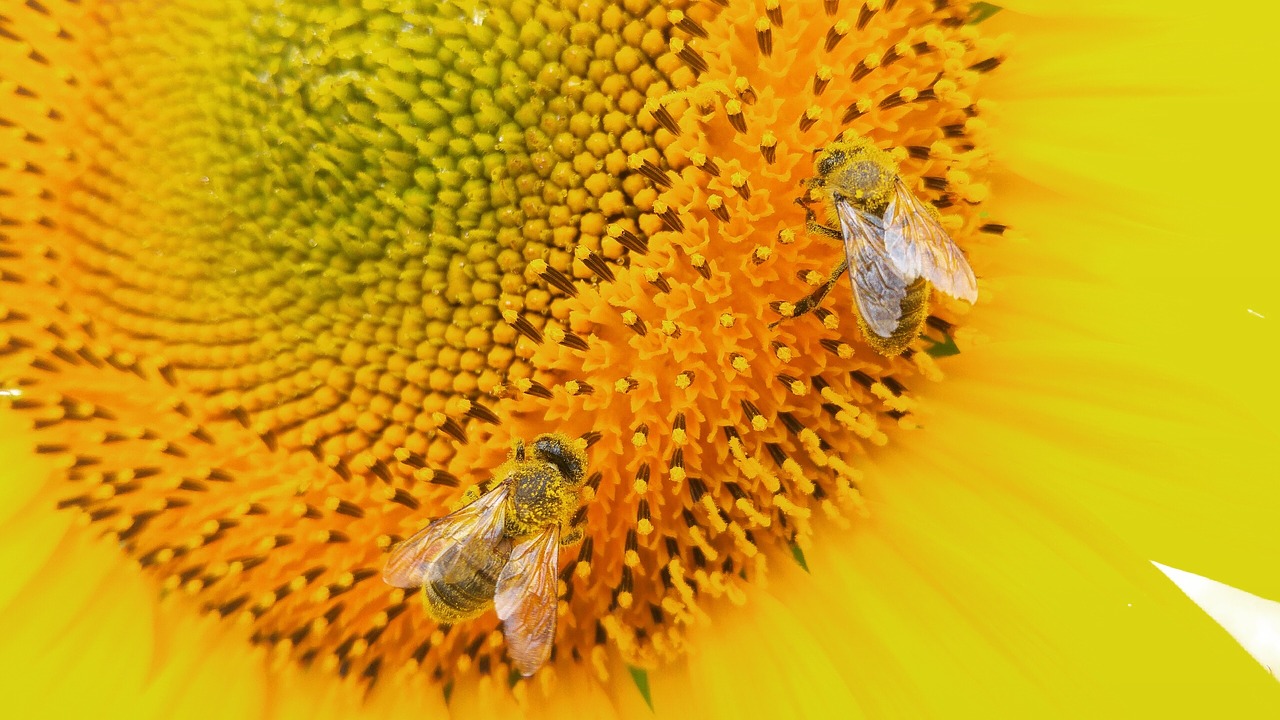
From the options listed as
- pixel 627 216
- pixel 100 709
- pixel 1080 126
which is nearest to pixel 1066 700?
pixel 1080 126

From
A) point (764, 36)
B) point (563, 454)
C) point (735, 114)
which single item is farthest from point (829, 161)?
point (563, 454)

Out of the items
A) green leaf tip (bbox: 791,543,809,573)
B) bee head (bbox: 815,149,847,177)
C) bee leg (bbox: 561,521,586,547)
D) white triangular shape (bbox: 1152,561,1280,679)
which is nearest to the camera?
bee head (bbox: 815,149,847,177)

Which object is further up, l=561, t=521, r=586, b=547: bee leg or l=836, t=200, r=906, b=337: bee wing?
l=836, t=200, r=906, b=337: bee wing

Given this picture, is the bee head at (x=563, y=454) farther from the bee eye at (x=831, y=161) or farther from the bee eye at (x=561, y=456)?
the bee eye at (x=831, y=161)

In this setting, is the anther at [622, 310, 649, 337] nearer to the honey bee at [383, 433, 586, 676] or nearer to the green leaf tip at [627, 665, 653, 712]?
the honey bee at [383, 433, 586, 676]

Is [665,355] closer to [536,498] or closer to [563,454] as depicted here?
[563,454]

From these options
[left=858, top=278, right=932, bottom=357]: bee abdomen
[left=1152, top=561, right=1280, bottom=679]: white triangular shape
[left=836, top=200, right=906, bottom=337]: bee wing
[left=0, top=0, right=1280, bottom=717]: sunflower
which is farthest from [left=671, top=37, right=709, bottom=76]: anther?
[left=1152, top=561, right=1280, bottom=679]: white triangular shape
